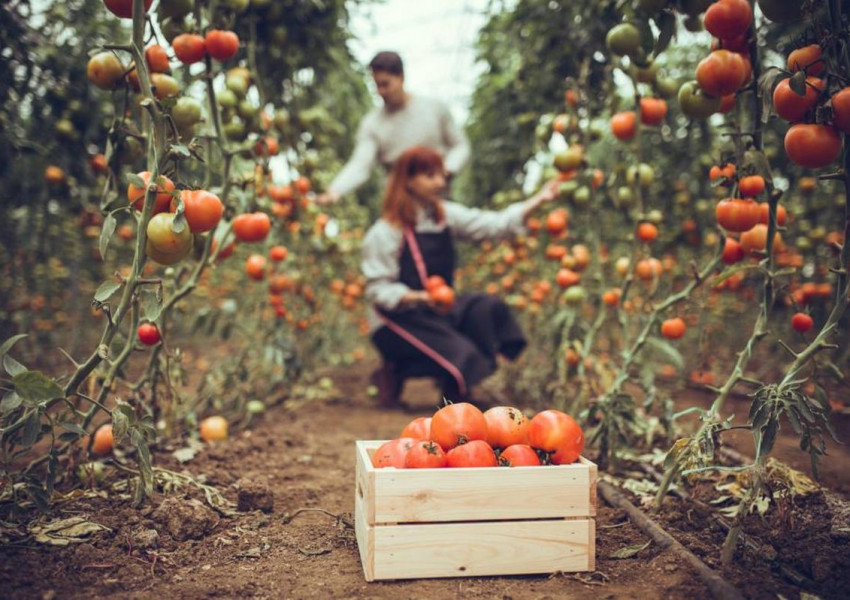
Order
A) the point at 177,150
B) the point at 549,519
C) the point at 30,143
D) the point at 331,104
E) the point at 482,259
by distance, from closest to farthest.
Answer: the point at 549,519 → the point at 177,150 → the point at 30,143 → the point at 331,104 → the point at 482,259

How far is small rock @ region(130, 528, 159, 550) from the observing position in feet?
4.99

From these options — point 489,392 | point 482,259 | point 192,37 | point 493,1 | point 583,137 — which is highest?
point 493,1

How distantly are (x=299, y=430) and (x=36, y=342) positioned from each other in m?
2.56

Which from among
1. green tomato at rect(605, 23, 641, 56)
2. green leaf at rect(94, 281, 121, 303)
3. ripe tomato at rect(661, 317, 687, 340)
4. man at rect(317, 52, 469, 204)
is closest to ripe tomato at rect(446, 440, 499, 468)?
green leaf at rect(94, 281, 121, 303)

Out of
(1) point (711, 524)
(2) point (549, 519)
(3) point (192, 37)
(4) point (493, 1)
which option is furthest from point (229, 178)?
(4) point (493, 1)

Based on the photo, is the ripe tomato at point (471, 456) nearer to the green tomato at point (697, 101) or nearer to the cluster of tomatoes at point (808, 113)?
the cluster of tomatoes at point (808, 113)

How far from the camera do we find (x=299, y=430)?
112 inches

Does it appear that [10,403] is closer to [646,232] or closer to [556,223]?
[646,232]

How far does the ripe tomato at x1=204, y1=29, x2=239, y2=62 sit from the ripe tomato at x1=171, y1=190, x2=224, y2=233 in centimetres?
70

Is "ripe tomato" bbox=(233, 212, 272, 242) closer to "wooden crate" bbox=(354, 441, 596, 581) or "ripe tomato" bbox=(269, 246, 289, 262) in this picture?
"ripe tomato" bbox=(269, 246, 289, 262)

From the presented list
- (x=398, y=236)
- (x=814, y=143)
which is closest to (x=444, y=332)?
(x=398, y=236)

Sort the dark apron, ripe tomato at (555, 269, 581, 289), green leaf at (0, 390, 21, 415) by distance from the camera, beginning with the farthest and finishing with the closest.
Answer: the dark apron < ripe tomato at (555, 269, 581, 289) < green leaf at (0, 390, 21, 415)

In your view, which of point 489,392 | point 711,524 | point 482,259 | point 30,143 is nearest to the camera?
point 711,524

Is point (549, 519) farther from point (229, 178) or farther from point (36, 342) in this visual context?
point (36, 342)
